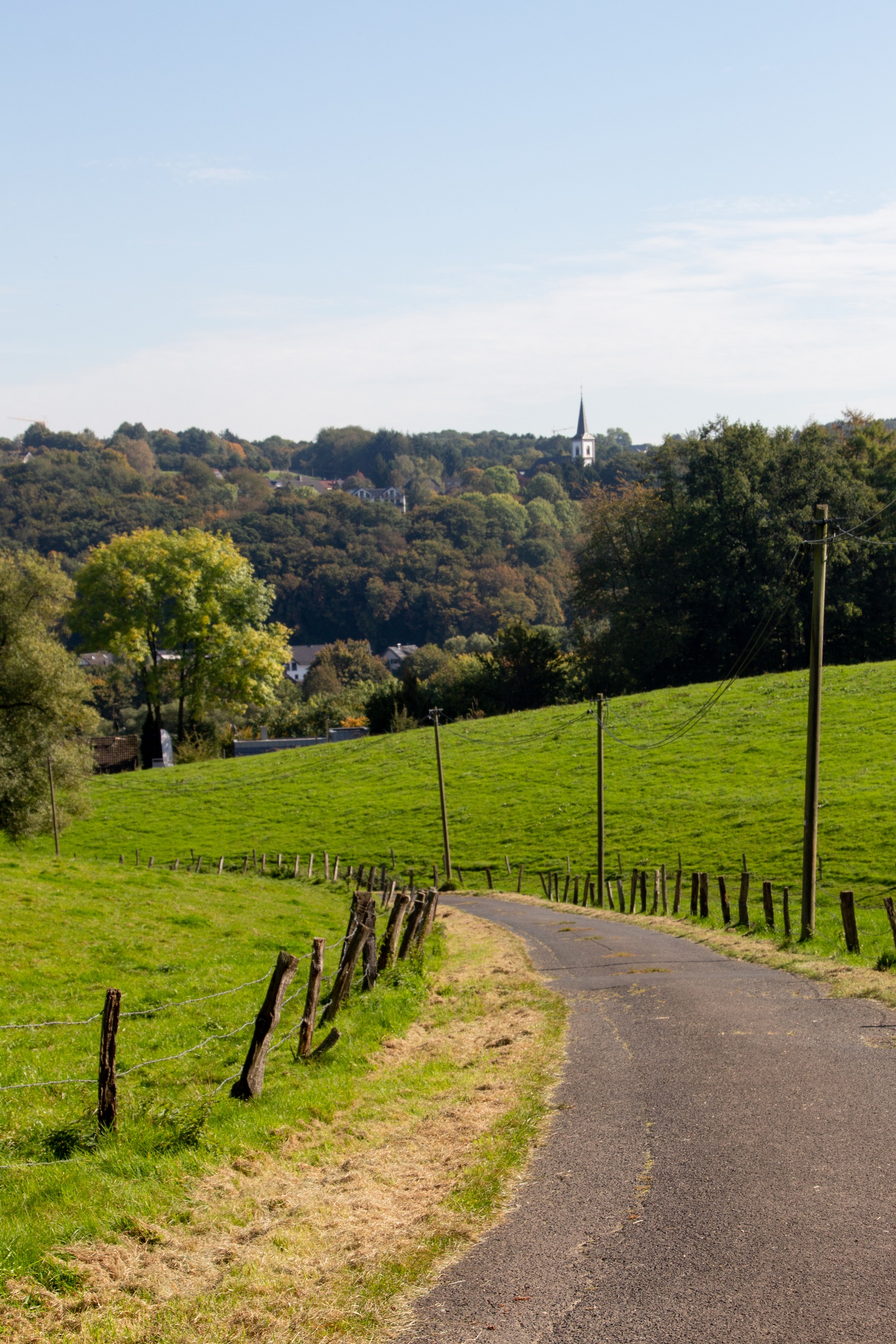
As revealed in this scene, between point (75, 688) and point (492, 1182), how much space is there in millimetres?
31923

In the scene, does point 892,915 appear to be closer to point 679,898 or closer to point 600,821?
point 679,898

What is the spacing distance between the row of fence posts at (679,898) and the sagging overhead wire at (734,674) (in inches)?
624

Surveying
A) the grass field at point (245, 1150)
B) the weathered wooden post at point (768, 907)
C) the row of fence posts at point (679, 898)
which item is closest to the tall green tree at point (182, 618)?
the row of fence posts at point (679, 898)

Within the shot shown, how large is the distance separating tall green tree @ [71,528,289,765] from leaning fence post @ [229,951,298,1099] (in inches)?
2663

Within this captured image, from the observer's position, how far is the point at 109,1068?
30.7 ft

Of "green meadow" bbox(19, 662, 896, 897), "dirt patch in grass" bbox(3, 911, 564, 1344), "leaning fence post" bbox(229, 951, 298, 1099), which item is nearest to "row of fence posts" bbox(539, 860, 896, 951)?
"green meadow" bbox(19, 662, 896, 897)

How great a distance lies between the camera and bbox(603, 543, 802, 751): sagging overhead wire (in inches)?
2274

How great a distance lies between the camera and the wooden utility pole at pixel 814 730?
2192 centimetres

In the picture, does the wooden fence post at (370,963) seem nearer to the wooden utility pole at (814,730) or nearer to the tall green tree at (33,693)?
the wooden utility pole at (814,730)

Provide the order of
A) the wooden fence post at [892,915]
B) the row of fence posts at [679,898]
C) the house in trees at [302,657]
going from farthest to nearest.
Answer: the house in trees at [302,657], the row of fence posts at [679,898], the wooden fence post at [892,915]

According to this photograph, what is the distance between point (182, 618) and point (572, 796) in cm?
3681

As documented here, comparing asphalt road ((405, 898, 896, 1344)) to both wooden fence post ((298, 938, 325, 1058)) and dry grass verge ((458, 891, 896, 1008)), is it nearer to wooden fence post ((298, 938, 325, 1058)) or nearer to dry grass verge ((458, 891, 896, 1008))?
dry grass verge ((458, 891, 896, 1008))

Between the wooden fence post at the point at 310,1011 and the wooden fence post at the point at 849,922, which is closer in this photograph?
the wooden fence post at the point at 310,1011

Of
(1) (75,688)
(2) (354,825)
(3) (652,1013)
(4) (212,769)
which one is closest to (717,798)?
(2) (354,825)
